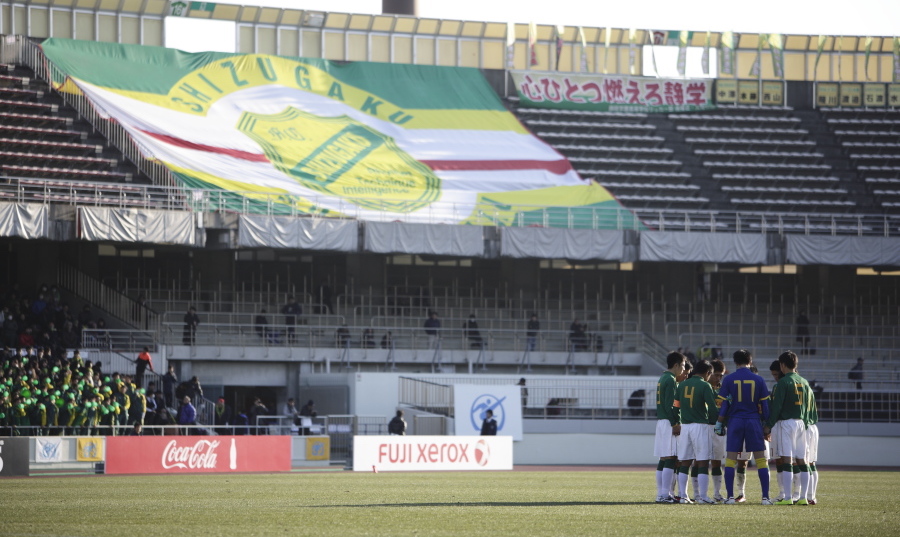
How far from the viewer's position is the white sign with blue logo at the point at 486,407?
31.8 meters

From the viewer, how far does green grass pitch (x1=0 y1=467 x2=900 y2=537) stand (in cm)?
1148

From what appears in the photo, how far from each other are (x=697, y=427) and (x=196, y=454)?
1386 cm

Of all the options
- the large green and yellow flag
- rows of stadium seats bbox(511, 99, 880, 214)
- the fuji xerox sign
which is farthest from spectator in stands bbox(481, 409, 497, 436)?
rows of stadium seats bbox(511, 99, 880, 214)

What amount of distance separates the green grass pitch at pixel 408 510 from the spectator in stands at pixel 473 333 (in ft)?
59.8

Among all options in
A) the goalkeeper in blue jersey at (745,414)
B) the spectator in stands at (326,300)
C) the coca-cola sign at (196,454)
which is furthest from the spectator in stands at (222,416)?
the goalkeeper in blue jersey at (745,414)

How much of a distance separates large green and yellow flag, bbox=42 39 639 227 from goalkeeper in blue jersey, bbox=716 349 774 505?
1035 inches

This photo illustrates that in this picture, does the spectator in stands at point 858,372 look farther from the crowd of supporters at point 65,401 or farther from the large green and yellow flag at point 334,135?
the crowd of supporters at point 65,401

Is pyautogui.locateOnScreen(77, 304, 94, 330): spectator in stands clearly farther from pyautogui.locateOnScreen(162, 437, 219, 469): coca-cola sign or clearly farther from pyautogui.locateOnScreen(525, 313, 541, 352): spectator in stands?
pyautogui.locateOnScreen(525, 313, 541, 352): spectator in stands

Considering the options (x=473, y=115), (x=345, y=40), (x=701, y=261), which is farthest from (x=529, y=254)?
(x=345, y=40)

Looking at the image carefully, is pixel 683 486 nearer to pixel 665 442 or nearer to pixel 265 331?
pixel 665 442

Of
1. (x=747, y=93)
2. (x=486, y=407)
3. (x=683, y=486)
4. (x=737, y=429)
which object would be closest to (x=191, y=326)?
(x=486, y=407)

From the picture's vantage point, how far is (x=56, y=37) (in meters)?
46.8

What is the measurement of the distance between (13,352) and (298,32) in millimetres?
24130

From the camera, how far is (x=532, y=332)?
4066 centimetres
